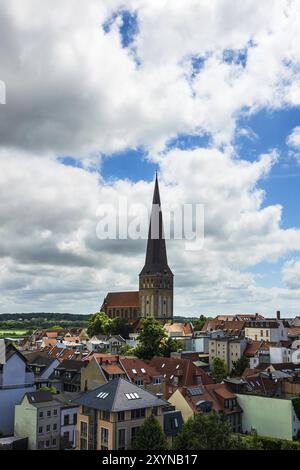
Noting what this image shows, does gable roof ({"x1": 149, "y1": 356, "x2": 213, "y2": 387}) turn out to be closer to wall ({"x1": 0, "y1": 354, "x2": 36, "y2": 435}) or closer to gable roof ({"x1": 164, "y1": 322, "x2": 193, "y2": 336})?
wall ({"x1": 0, "y1": 354, "x2": 36, "y2": 435})

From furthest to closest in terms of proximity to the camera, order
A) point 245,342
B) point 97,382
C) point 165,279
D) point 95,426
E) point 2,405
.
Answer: point 165,279 < point 245,342 < point 97,382 < point 2,405 < point 95,426

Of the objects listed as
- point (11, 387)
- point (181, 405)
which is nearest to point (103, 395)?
point (181, 405)

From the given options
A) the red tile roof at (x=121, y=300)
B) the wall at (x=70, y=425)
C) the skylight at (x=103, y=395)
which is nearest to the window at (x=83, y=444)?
the skylight at (x=103, y=395)

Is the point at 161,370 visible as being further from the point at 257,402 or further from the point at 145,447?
the point at 145,447

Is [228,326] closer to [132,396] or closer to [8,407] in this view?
[8,407]

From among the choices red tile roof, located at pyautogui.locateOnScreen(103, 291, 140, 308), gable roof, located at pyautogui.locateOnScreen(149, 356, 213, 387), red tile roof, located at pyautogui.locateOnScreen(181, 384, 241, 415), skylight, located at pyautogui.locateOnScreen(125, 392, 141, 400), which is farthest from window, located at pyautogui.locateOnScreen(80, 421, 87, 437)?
red tile roof, located at pyautogui.locateOnScreen(103, 291, 140, 308)
